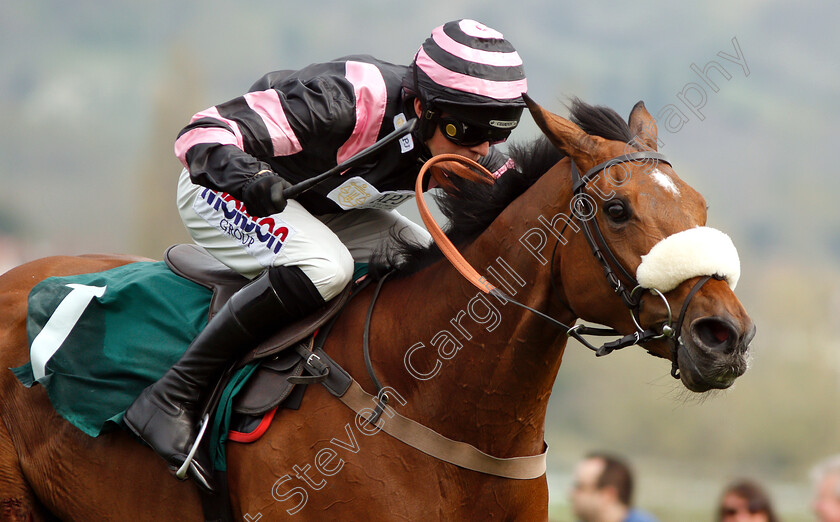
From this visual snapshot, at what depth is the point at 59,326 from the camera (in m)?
3.90

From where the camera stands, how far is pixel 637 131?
3.21 meters

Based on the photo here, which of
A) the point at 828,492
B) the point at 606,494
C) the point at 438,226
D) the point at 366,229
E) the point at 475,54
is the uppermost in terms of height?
the point at 475,54

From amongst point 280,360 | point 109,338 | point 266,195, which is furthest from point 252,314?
point 109,338

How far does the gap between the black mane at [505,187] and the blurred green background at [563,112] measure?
15.1ft

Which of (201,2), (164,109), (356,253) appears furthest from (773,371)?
(201,2)

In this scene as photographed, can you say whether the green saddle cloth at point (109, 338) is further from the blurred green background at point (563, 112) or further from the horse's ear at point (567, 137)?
the blurred green background at point (563, 112)

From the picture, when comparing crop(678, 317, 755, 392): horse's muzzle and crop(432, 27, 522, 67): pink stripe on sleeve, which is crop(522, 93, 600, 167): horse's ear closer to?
crop(432, 27, 522, 67): pink stripe on sleeve

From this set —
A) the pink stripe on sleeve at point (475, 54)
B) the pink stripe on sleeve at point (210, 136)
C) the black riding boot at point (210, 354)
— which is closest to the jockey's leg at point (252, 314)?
the black riding boot at point (210, 354)

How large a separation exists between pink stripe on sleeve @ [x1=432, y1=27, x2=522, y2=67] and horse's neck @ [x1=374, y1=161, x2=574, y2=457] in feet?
2.02

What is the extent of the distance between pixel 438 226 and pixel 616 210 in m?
0.74

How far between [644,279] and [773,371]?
316 inches

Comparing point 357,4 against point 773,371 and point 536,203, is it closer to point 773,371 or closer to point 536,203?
point 773,371

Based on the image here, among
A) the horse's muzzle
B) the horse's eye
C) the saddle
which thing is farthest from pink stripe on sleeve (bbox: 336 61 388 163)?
the horse's muzzle

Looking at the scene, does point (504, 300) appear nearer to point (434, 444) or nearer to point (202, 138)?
point (434, 444)
